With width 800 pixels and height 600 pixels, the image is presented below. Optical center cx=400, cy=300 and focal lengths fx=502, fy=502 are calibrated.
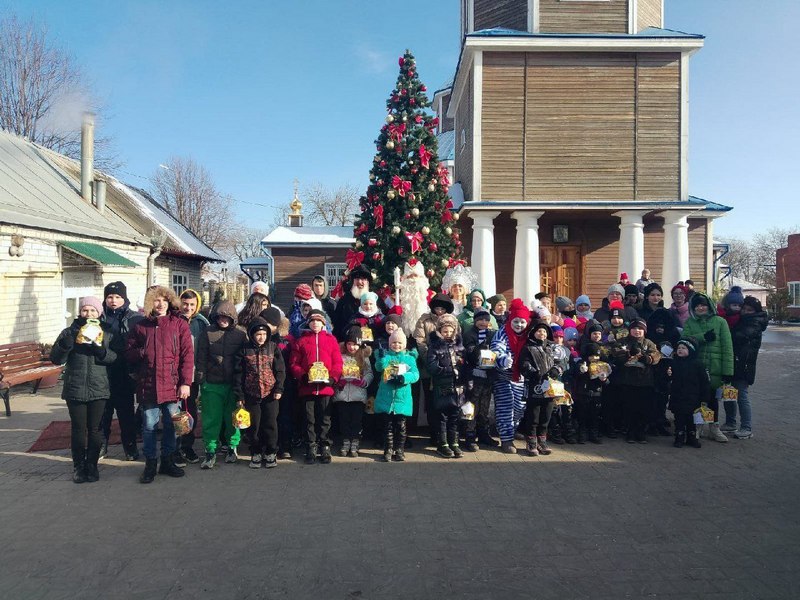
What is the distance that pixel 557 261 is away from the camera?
17172 mm

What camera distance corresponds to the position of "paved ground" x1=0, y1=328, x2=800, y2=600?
3.19m

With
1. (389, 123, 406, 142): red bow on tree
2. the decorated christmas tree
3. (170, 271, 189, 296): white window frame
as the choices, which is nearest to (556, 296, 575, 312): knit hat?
the decorated christmas tree

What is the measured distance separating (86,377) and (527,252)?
1275 centimetres

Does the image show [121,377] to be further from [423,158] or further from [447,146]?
[447,146]

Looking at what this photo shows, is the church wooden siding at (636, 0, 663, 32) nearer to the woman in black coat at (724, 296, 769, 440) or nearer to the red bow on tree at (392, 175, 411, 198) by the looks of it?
the red bow on tree at (392, 175, 411, 198)

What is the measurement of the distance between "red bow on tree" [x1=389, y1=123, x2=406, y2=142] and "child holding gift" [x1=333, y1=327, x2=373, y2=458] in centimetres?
376

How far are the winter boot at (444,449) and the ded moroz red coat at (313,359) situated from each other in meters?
1.37

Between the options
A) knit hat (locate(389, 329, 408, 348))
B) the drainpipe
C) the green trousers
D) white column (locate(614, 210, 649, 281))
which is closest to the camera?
the green trousers

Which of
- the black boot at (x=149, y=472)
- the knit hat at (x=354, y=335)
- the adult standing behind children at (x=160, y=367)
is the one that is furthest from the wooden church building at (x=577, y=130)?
the black boot at (x=149, y=472)

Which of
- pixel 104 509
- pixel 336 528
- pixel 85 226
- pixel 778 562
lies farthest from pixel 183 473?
pixel 85 226

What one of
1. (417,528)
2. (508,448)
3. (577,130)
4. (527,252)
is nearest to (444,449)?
(508,448)

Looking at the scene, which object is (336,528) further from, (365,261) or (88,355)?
(365,261)

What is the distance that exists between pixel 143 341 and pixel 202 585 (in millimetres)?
2671

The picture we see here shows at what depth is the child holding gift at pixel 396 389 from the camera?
5527mm
